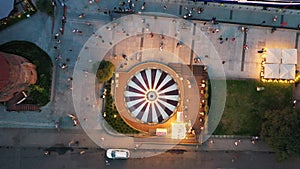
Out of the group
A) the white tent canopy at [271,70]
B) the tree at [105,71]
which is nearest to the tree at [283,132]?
the white tent canopy at [271,70]

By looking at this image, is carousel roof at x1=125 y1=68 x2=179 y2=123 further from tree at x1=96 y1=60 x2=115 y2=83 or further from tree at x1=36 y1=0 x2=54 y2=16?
tree at x1=36 y1=0 x2=54 y2=16

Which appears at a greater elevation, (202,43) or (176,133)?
(202,43)

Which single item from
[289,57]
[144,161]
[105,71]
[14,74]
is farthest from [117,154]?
[289,57]

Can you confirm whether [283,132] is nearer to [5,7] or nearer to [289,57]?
[289,57]

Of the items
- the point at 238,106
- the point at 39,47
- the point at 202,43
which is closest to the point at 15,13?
the point at 39,47

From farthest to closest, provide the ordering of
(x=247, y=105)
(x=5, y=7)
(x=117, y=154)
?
(x=247, y=105) < (x=117, y=154) < (x=5, y=7)

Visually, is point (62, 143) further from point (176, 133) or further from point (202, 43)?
point (202, 43)

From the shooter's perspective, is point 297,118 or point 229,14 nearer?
point 297,118
